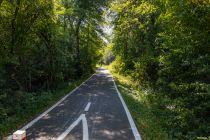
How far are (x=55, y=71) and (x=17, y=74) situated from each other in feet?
20.3

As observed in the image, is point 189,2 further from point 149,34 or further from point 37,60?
point 37,60

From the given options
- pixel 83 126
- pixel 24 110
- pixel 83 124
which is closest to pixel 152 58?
pixel 83 124

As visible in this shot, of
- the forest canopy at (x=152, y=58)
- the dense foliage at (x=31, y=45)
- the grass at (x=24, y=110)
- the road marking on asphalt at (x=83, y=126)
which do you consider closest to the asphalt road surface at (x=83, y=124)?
the road marking on asphalt at (x=83, y=126)

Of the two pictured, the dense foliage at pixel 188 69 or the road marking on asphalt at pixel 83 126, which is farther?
the dense foliage at pixel 188 69

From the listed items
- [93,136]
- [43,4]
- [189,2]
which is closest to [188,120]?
[93,136]

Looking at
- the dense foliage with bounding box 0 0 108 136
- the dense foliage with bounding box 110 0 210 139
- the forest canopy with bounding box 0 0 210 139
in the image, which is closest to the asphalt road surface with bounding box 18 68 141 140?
the forest canopy with bounding box 0 0 210 139

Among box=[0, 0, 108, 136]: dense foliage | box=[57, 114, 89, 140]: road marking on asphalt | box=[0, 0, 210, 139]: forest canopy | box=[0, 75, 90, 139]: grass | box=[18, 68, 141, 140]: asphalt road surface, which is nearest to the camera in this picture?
box=[57, 114, 89, 140]: road marking on asphalt

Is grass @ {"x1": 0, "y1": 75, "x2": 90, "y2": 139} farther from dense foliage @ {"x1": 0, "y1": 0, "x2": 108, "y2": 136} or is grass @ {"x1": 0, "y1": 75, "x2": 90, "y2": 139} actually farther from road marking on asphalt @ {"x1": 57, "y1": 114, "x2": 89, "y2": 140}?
road marking on asphalt @ {"x1": 57, "y1": 114, "x2": 89, "y2": 140}

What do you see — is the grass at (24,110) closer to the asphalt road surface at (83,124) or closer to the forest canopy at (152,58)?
the forest canopy at (152,58)

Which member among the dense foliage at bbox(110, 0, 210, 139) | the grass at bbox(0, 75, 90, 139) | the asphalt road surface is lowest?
the asphalt road surface

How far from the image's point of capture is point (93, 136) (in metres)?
7.98

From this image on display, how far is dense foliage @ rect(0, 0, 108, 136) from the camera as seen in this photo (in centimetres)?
1236

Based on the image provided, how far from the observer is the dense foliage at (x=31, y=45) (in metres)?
12.4

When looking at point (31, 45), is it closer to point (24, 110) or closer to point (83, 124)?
point (24, 110)
